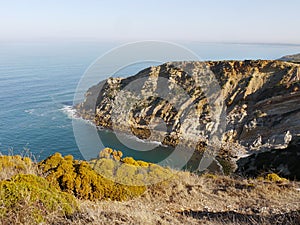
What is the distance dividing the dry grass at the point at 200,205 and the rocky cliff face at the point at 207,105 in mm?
30812

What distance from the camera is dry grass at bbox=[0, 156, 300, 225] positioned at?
4.89 m

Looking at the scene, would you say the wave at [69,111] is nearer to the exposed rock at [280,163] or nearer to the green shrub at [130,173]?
the exposed rock at [280,163]

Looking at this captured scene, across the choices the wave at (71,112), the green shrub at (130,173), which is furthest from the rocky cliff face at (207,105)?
the green shrub at (130,173)

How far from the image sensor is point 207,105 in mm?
52906

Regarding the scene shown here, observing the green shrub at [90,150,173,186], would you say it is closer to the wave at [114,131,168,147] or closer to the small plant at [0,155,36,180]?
the small plant at [0,155,36,180]

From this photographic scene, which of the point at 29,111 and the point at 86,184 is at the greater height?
the point at 86,184

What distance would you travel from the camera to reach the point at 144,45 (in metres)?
12.4

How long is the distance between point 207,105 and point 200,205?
45830mm

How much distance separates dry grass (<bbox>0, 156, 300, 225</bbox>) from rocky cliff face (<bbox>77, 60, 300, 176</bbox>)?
101 feet

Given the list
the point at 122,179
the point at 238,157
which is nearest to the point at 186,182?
the point at 122,179

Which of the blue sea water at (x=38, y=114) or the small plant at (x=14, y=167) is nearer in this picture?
the small plant at (x=14, y=167)

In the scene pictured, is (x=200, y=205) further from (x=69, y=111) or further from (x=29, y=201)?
(x=69, y=111)

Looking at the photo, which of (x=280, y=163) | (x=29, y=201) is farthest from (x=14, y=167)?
(x=280, y=163)

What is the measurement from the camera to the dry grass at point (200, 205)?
16.0 ft
